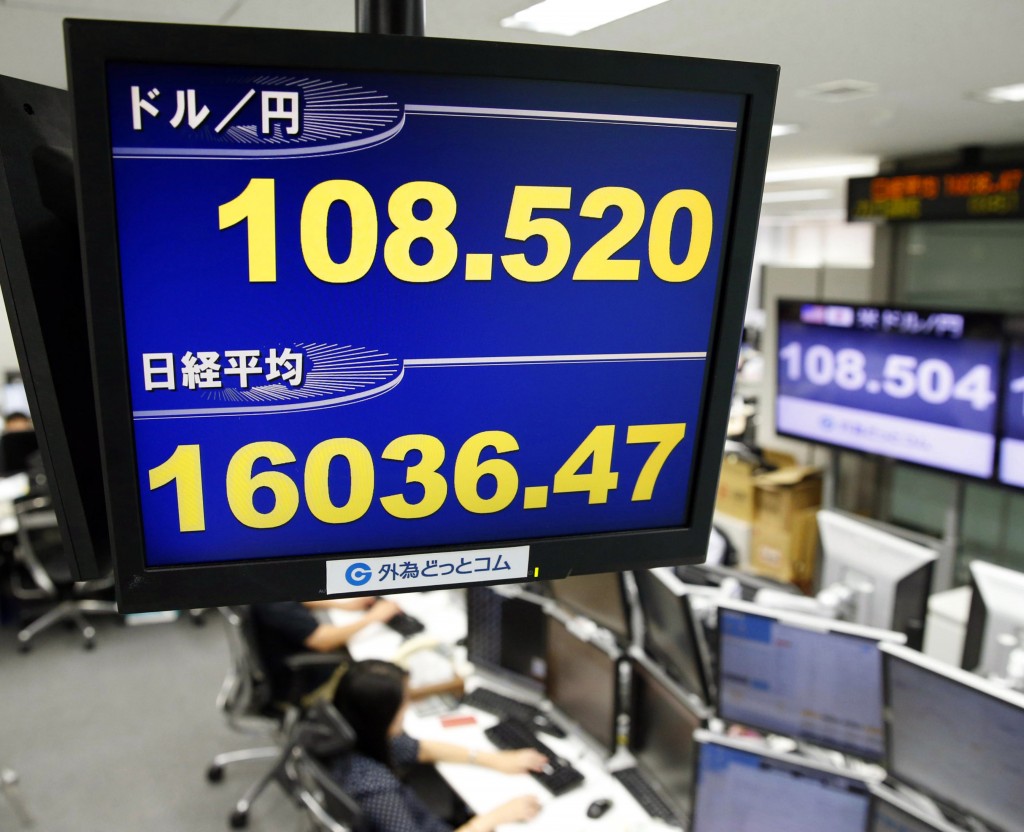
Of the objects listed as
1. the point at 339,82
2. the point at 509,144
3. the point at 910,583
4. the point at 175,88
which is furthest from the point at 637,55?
the point at 910,583

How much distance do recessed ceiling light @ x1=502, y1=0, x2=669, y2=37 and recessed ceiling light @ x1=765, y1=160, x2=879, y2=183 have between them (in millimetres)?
3904

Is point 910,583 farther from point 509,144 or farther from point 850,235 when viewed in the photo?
point 850,235

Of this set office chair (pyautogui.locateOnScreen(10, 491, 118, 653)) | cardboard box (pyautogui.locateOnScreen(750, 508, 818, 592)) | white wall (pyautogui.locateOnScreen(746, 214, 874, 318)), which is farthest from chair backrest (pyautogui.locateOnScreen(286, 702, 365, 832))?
white wall (pyautogui.locateOnScreen(746, 214, 874, 318))

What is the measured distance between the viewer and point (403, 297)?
94 cm

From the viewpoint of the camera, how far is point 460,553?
3.43 feet

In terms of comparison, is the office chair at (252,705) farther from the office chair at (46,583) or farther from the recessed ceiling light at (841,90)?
the recessed ceiling light at (841,90)

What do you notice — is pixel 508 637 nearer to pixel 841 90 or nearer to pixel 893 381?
pixel 841 90

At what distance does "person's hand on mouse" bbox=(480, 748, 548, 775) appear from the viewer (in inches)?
109

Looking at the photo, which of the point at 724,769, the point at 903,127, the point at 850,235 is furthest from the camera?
the point at 850,235

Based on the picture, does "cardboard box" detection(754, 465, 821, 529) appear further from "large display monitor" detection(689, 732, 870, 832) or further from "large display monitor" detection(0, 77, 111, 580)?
"large display monitor" detection(0, 77, 111, 580)

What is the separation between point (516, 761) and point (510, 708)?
0.33 m

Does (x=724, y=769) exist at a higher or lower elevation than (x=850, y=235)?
lower

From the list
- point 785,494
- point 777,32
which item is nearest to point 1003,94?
point 777,32

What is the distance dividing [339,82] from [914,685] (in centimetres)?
190
